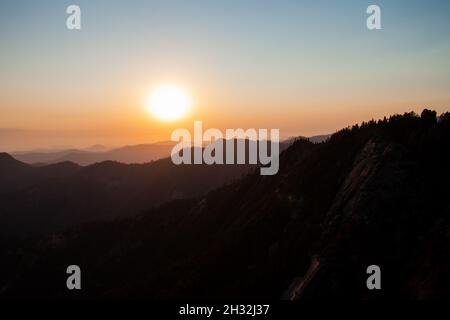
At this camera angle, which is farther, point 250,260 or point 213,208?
point 213,208

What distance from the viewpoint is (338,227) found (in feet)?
132

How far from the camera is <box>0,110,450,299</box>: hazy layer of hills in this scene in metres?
34.2

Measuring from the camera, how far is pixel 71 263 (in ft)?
390

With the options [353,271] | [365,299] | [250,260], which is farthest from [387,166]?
[250,260]

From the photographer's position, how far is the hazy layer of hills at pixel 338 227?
34219mm

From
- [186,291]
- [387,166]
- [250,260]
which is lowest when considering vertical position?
[186,291]

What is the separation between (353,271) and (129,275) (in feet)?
232

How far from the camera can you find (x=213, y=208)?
307ft

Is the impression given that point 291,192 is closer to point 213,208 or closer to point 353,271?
point 353,271
